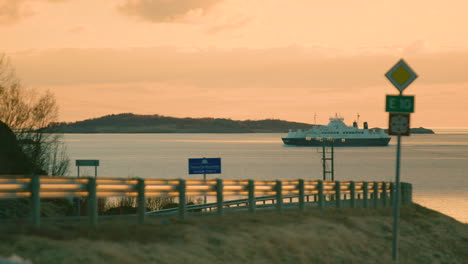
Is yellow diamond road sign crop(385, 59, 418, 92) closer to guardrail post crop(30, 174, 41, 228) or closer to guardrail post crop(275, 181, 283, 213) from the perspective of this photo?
guardrail post crop(275, 181, 283, 213)

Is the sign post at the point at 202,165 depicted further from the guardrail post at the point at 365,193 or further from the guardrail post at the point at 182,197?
the guardrail post at the point at 182,197

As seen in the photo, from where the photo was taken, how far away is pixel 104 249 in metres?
12.4

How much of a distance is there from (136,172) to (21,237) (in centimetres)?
12347

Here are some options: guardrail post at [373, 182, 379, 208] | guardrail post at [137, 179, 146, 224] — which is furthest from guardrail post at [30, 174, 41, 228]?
guardrail post at [373, 182, 379, 208]

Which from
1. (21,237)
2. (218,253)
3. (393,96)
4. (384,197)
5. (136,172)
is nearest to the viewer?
(21,237)

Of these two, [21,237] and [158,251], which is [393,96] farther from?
[21,237]

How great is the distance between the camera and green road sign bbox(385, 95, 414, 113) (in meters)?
15.7

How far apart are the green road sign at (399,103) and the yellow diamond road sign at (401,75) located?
0.29m

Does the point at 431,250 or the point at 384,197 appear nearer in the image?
the point at 431,250

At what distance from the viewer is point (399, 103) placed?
51.6ft

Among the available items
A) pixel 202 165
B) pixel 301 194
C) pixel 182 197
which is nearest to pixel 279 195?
pixel 301 194

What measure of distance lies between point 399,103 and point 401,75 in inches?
26.2

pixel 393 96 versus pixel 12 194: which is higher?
pixel 393 96

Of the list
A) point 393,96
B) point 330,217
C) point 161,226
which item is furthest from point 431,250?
point 161,226
